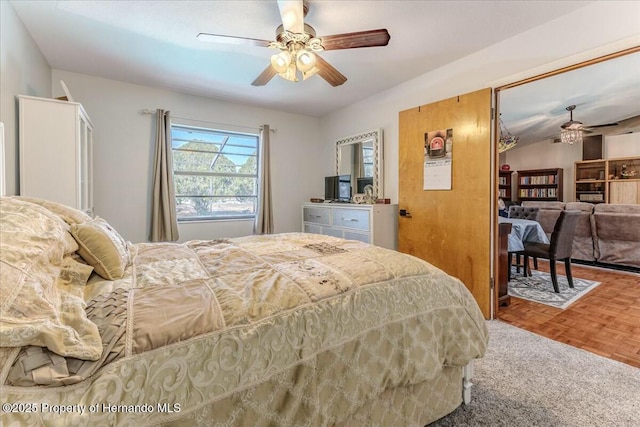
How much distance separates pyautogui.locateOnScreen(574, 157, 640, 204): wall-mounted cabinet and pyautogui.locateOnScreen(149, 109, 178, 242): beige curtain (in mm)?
8187

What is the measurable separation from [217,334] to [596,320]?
11.1 feet

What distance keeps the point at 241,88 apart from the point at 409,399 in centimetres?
357

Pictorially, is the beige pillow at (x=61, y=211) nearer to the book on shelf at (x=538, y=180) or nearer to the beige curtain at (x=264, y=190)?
the beige curtain at (x=264, y=190)

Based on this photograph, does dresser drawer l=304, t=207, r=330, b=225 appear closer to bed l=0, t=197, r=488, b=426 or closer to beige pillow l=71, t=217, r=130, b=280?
bed l=0, t=197, r=488, b=426

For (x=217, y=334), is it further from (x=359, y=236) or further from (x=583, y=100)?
(x=583, y=100)

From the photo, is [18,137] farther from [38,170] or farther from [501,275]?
[501,275]

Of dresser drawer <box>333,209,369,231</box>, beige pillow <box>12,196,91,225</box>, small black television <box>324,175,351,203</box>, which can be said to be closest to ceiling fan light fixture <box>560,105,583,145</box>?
small black television <box>324,175,351,203</box>

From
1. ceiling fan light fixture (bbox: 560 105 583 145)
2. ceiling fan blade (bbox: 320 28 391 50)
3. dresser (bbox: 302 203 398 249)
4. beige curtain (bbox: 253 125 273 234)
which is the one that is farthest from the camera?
ceiling fan light fixture (bbox: 560 105 583 145)

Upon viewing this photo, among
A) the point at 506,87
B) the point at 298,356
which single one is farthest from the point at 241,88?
the point at 298,356

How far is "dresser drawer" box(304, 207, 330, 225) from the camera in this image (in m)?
4.07

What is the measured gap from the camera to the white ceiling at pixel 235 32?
206 centimetres

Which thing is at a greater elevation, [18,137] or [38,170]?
[18,137]

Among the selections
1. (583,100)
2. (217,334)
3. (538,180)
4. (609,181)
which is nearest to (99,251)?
(217,334)

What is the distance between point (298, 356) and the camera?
0.97 metres
